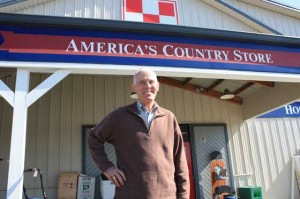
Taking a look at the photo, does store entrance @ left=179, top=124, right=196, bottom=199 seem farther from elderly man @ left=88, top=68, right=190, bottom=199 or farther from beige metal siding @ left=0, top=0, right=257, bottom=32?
elderly man @ left=88, top=68, right=190, bottom=199

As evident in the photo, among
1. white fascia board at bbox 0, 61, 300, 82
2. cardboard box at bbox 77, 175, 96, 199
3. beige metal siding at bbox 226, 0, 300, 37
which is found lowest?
cardboard box at bbox 77, 175, 96, 199

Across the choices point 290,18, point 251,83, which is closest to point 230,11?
point 251,83

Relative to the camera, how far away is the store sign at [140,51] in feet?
13.6

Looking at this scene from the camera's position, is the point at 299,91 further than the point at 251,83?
No

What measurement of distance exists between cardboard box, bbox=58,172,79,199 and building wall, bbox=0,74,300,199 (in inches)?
9.9

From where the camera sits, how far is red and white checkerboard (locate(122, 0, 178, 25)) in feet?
23.5

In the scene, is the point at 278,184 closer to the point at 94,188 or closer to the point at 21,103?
the point at 94,188

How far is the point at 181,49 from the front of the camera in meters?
4.75

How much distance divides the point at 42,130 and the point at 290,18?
8176mm

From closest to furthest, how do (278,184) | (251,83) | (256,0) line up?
1. (251,83)
2. (278,184)
3. (256,0)

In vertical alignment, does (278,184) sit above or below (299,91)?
Result: below

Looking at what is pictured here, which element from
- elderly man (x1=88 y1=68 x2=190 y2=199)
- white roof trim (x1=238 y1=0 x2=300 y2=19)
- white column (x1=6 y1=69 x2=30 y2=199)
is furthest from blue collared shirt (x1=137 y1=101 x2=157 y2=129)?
white roof trim (x1=238 y1=0 x2=300 y2=19)

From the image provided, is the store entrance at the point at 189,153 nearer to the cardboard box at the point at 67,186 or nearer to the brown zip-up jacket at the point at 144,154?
the cardboard box at the point at 67,186

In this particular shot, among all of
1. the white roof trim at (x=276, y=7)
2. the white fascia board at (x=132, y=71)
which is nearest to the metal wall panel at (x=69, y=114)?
the white fascia board at (x=132, y=71)
